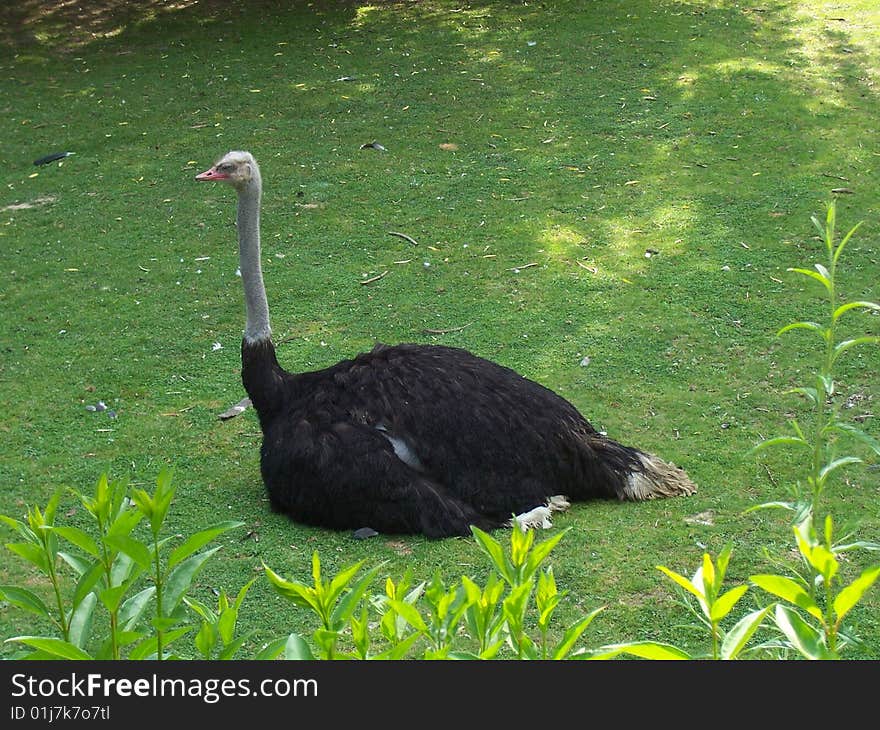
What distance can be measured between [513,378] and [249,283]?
45.4 inches

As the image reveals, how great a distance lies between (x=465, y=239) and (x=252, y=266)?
2750 millimetres

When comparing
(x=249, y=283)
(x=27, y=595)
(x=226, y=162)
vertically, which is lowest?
(x=249, y=283)

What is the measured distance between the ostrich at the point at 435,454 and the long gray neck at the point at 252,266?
34 centimetres

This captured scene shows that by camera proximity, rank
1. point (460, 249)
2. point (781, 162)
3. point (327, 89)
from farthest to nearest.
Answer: point (327, 89), point (781, 162), point (460, 249)

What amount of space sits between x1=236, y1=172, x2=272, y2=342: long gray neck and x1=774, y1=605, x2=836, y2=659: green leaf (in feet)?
11.5

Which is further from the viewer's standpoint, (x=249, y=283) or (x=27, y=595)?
(x=249, y=283)

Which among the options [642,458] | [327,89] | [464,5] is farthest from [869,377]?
[464,5]

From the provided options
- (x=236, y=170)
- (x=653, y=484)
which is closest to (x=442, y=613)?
(x=653, y=484)

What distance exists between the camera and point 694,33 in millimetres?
11266

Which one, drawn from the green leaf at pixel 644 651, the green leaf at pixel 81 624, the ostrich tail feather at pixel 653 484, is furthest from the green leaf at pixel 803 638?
the ostrich tail feather at pixel 653 484

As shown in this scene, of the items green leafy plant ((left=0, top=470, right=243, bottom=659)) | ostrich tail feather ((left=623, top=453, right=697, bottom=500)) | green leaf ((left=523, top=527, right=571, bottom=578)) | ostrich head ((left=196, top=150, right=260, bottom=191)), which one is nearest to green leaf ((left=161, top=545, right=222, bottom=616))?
green leafy plant ((left=0, top=470, right=243, bottom=659))

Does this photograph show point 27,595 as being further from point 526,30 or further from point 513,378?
point 526,30

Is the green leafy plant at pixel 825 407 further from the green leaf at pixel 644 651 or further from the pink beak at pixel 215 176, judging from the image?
the pink beak at pixel 215 176

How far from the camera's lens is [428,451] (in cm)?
462
